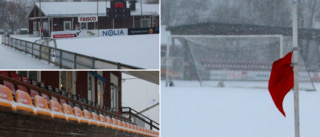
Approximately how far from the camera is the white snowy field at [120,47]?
9742mm

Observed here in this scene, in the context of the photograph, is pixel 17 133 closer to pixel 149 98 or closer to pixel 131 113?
pixel 149 98

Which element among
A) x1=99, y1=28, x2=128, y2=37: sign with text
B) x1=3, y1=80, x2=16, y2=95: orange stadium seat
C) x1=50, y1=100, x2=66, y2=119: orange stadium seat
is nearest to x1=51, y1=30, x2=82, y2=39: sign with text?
x1=99, y1=28, x2=128, y2=37: sign with text

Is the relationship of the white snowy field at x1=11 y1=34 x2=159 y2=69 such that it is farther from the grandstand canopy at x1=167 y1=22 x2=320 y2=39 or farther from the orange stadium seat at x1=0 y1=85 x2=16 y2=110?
the grandstand canopy at x1=167 y1=22 x2=320 y2=39

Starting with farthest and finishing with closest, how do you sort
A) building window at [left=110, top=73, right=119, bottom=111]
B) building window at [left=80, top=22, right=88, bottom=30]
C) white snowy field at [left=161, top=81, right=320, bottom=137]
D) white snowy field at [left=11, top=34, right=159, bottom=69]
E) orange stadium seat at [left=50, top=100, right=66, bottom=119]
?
building window at [left=110, top=73, right=119, bottom=111] < building window at [left=80, top=22, right=88, bottom=30] < white snowy field at [left=11, top=34, right=159, bottom=69] < white snowy field at [left=161, top=81, right=320, bottom=137] < orange stadium seat at [left=50, top=100, right=66, bottom=119]

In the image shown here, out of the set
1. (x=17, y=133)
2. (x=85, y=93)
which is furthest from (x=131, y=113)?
(x=17, y=133)

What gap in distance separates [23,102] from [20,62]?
369 cm

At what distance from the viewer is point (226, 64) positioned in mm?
23594

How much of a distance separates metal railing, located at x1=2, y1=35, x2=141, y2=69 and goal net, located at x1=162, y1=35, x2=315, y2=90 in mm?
8592

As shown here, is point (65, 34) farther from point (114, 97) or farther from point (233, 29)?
point (233, 29)

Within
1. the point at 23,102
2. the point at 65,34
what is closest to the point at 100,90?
the point at 65,34

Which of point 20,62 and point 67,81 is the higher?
point 20,62

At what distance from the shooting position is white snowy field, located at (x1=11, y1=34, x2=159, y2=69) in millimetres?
9742

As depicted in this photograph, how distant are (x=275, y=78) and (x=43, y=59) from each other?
368cm

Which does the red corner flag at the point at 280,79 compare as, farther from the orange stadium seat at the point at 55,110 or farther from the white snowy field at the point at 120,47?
the white snowy field at the point at 120,47
